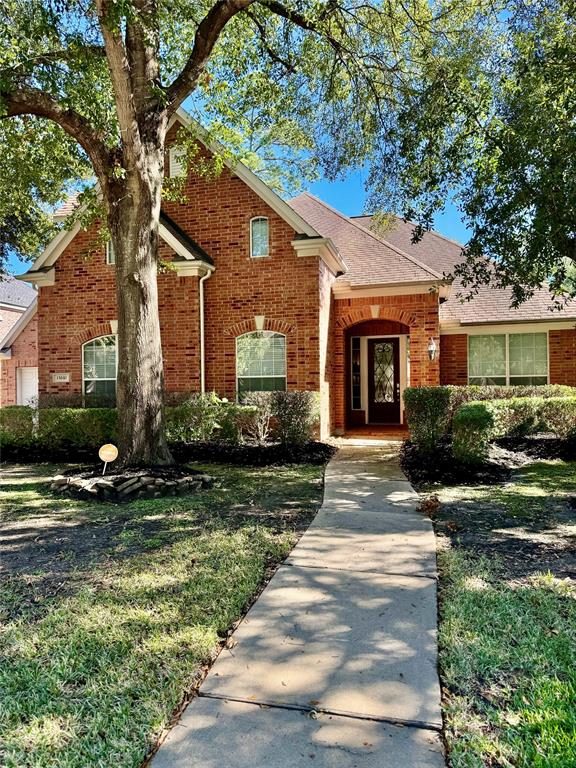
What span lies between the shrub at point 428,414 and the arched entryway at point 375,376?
19.3 feet

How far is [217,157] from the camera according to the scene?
1054 cm

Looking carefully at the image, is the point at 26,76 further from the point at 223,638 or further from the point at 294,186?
the point at 294,186

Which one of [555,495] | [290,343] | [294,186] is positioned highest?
[294,186]

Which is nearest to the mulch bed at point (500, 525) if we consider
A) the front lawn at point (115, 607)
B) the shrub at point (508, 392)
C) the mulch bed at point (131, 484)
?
the front lawn at point (115, 607)

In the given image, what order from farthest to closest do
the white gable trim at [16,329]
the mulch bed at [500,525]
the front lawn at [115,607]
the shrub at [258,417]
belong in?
the white gable trim at [16,329]
the shrub at [258,417]
the mulch bed at [500,525]
the front lawn at [115,607]

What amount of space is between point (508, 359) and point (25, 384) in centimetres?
1862

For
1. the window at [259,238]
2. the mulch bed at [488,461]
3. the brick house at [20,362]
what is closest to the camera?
the mulch bed at [488,461]

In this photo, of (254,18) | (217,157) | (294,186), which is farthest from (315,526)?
(294,186)

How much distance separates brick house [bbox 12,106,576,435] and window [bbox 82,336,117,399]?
28 millimetres

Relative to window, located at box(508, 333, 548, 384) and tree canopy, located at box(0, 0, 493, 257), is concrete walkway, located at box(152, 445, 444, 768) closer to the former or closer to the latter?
tree canopy, located at box(0, 0, 493, 257)

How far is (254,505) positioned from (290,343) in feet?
21.2

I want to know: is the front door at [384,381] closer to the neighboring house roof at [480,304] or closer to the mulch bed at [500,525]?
the neighboring house roof at [480,304]

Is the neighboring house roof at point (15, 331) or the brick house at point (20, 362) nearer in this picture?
the neighboring house roof at point (15, 331)

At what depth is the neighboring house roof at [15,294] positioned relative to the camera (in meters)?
25.6
